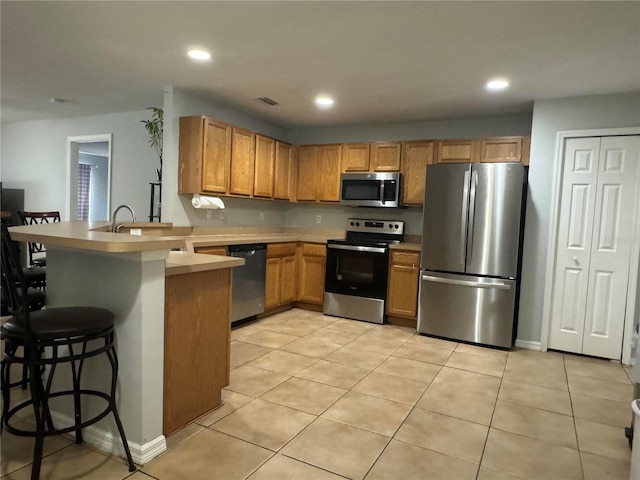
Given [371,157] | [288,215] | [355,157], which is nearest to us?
[371,157]

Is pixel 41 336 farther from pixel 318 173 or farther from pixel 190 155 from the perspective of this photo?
pixel 318 173

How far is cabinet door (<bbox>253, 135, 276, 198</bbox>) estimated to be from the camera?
475cm

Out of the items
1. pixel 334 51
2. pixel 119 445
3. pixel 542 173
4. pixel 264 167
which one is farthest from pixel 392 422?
pixel 264 167

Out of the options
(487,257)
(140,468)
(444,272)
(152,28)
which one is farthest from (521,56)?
(140,468)

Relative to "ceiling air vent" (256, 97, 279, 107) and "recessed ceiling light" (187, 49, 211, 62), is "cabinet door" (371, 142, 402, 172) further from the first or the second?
"recessed ceiling light" (187, 49, 211, 62)

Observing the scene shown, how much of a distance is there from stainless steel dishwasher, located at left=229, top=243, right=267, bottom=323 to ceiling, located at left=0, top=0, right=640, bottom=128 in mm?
1602

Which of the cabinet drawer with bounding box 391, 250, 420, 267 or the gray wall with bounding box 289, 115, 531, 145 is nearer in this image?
the cabinet drawer with bounding box 391, 250, 420, 267

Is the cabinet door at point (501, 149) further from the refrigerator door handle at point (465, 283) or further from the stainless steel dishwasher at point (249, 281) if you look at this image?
the stainless steel dishwasher at point (249, 281)

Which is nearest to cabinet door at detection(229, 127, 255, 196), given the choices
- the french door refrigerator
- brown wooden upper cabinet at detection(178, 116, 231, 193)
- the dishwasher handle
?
brown wooden upper cabinet at detection(178, 116, 231, 193)

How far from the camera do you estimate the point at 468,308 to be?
156 inches

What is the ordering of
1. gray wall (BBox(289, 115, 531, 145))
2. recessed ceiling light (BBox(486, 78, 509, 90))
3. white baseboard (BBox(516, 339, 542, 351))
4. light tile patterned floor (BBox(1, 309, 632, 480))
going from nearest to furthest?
light tile patterned floor (BBox(1, 309, 632, 480)) → recessed ceiling light (BBox(486, 78, 509, 90)) → white baseboard (BBox(516, 339, 542, 351)) → gray wall (BBox(289, 115, 531, 145))

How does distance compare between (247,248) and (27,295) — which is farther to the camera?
(247,248)

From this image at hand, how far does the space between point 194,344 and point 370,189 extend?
317 centimetres

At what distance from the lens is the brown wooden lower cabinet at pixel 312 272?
495cm
